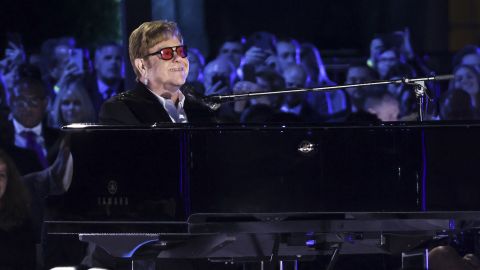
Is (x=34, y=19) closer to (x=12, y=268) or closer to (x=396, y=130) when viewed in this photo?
(x=12, y=268)

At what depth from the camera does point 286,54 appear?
9.34 meters

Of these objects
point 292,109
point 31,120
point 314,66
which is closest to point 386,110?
point 292,109

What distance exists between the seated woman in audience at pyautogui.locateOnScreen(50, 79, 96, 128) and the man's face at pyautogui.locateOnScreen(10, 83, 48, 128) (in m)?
0.20

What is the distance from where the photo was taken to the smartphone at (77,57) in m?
9.32

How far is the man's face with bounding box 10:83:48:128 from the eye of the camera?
8391mm

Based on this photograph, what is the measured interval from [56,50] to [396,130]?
19.1 ft

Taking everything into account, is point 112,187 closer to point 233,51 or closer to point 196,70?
point 196,70

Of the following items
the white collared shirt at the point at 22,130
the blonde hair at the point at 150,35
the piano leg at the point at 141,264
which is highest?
the blonde hair at the point at 150,35

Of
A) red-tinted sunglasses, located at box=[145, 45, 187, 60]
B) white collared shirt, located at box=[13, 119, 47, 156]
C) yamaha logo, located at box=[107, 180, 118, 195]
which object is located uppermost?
red-tinted sunglasses, located at box=[145, 45, 187, 60]

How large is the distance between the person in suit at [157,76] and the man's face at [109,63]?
14.8 feet

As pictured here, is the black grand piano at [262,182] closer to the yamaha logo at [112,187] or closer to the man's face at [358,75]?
the yamaha logo at [112,187]

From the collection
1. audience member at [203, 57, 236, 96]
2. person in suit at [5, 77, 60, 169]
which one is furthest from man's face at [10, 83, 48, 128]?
audience member at [203, 57, 236, 96]

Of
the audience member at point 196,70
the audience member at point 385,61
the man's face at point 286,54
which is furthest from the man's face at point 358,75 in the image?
the audience member at point 196,70

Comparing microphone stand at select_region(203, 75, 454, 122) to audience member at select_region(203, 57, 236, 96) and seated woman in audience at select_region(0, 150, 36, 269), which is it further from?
audience member at select_region(203, 57, 236, 96)
